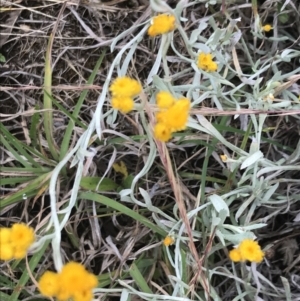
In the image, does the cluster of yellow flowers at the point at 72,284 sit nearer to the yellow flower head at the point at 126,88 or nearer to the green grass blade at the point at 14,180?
the yellow flower head at the point at 126,88

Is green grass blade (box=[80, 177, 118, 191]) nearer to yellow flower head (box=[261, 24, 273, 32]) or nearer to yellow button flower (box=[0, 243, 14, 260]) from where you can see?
yellow button flower (box=[0, 243, 14, 260])

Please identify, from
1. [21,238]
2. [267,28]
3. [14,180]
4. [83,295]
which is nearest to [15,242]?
[21,238]

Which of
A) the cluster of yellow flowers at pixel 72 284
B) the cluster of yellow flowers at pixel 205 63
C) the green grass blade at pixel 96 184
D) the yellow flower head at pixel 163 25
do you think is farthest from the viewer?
the green grass blade at pixel 96 184

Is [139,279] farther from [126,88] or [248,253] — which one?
[126,88]

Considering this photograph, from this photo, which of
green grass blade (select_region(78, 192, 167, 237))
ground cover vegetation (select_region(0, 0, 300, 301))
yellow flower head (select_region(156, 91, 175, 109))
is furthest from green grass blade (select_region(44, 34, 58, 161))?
yellow flower head (select_region(156, 91, 175, 109))

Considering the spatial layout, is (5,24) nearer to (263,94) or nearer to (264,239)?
(263,94)

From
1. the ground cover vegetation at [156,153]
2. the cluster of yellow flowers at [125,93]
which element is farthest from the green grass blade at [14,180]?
the cluster of yellow flowers at [125,93]

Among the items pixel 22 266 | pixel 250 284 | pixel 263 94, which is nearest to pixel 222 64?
pixel 263 94

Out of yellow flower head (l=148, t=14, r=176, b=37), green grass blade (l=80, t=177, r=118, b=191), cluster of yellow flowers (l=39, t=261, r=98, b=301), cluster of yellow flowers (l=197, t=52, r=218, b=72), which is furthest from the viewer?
green grass blade (l=80, t=177, r=118, b=191)
